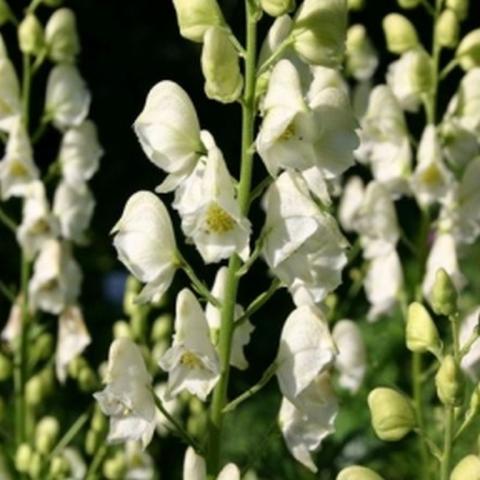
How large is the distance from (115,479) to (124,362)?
45.1 inches

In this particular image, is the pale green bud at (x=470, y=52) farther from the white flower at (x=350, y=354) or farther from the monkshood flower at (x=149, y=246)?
the monkshood flower at (x=149, y=246)

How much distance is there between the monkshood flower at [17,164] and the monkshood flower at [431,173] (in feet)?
3.21

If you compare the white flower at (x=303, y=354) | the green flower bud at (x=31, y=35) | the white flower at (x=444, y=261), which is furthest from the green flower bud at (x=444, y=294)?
the green flower bud at (x=31, y=35)

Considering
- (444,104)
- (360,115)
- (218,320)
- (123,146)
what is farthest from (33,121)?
(218,320)

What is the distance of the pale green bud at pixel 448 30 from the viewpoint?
336cm

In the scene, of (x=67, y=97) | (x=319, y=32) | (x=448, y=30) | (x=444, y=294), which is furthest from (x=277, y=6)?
(x=67, y=97)

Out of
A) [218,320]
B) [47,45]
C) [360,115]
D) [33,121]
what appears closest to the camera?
[218,320]

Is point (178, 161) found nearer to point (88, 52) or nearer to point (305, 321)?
point (305, 321)

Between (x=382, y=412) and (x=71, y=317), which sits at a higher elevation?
(x=382, y=412)

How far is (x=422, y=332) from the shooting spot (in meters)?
2.33

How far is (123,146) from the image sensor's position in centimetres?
970

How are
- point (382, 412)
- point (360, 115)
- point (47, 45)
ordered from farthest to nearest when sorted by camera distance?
point (360, 115) < point (47, 45) < point (382, 412)

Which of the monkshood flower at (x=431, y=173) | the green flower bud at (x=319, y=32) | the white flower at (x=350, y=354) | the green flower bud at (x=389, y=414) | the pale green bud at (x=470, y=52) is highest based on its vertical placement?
the green flower bud at (x=319, y=32)

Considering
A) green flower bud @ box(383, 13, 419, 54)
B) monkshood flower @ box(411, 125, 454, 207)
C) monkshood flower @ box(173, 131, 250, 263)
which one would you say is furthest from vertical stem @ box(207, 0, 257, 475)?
green flower bud @ box(383, 13, 419, 54)
